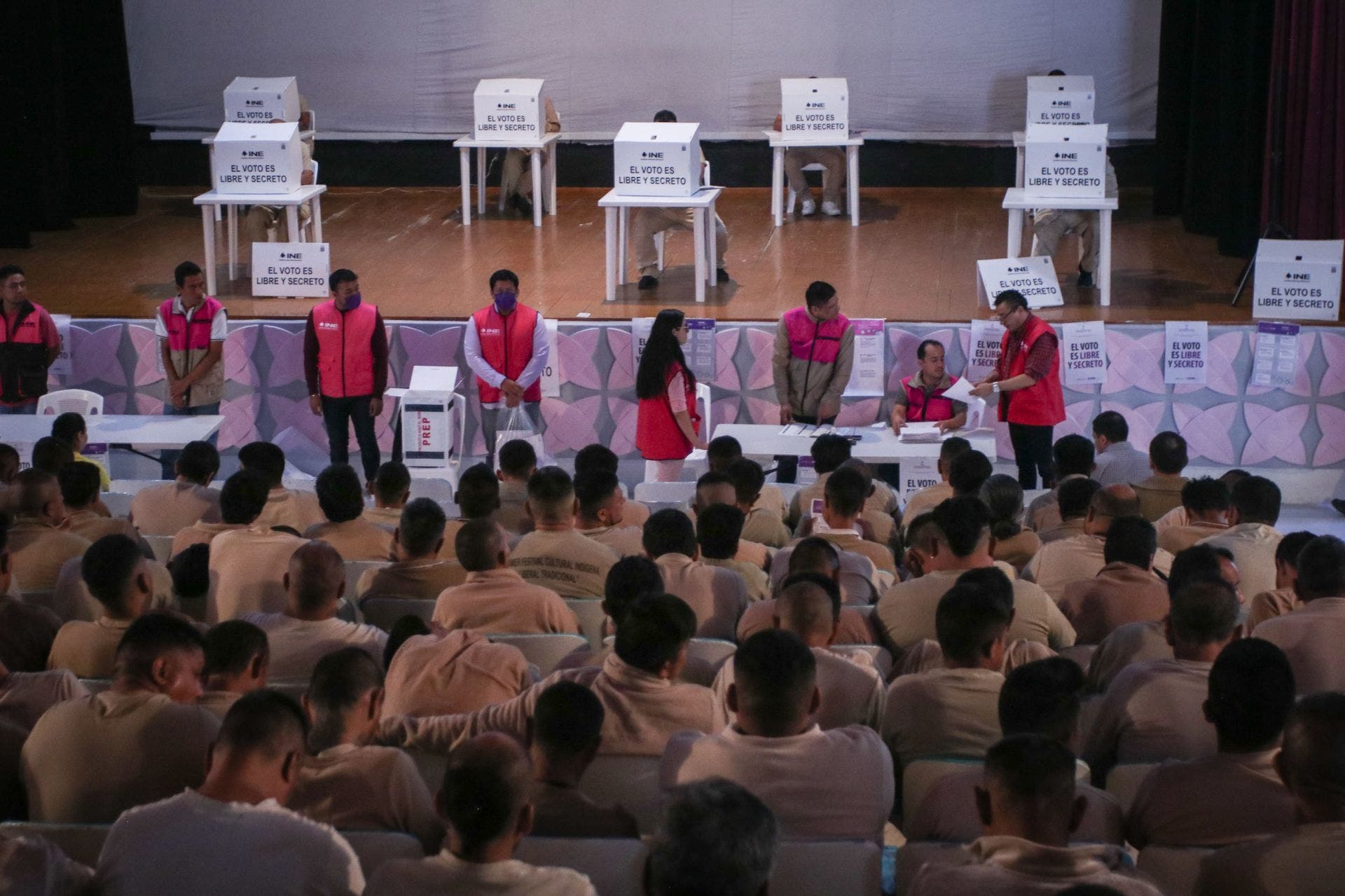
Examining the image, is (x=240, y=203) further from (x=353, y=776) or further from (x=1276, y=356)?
(x=353, y=776)

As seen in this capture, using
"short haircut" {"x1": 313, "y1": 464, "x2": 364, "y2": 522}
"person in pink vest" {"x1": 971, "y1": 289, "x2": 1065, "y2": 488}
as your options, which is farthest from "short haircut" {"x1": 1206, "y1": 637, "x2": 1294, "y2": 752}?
"person in pink vest" {"x1": 971, "y1": 289, "x2": 1065, "y2": 488}

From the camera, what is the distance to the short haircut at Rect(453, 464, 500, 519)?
219 inches

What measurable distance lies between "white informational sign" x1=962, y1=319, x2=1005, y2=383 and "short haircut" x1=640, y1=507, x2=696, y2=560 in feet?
15.3

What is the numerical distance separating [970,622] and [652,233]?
281 inches

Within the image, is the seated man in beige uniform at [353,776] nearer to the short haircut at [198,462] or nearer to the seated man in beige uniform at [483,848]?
the seated man in beige uniform at [483,848]

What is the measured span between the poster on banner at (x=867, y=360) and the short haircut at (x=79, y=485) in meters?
4.73

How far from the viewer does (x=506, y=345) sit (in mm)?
8758

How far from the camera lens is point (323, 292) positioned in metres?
9.99

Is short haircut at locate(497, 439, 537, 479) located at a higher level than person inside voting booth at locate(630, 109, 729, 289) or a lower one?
lower

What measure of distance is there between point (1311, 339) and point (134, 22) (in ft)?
35.3

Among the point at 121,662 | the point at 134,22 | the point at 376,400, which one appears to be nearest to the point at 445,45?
the point at 134,22

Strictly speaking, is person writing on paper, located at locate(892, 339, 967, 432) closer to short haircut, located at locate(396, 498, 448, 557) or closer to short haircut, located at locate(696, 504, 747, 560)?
short haircut, located at locate(696, 504, 747, 560)

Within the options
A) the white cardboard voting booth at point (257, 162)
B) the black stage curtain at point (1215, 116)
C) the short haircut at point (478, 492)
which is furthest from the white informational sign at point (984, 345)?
the white cardboard voting booth at point (257, 162)

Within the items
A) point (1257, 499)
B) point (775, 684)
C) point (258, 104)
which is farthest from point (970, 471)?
point (258, 104)
